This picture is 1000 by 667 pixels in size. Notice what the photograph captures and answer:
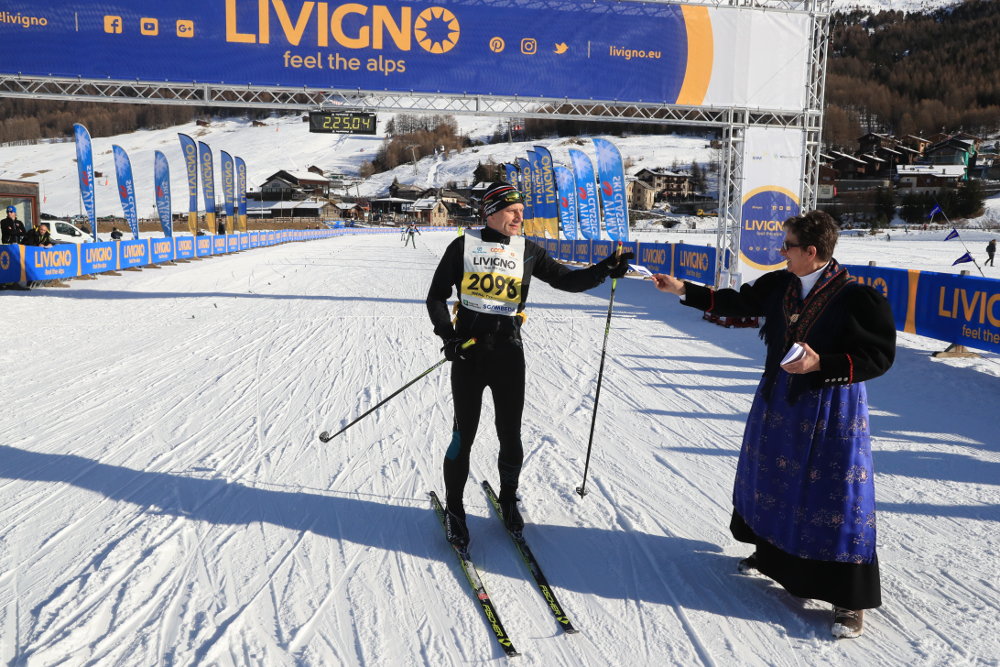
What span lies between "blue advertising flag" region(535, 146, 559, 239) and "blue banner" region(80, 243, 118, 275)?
12.7 meters

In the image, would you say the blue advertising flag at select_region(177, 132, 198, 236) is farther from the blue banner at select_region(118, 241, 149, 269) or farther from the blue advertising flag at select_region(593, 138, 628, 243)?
the blue advertising flag at select_region(593, 138, 628, 243)

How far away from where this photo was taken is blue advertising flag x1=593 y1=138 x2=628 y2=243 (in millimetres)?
18094

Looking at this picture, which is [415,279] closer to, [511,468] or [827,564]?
[511,468]

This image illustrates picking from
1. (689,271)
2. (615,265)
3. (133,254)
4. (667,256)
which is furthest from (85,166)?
(615,265)

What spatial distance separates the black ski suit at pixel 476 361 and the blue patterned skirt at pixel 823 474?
43.3 inches

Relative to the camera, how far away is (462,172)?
126m

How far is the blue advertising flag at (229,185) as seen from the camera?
97.3 feet

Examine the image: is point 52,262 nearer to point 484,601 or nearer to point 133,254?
point 133,254

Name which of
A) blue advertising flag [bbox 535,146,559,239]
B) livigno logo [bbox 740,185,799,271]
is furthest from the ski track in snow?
blue advertising flag [bbox 535,146,559,239]

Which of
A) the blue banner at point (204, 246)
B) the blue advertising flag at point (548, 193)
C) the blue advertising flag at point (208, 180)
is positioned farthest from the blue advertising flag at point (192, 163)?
the blue advertising flag at point (548, 193)

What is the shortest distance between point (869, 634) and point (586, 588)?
1.13m

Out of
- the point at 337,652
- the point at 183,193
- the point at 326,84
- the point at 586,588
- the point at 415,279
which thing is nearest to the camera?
the point at 337,652

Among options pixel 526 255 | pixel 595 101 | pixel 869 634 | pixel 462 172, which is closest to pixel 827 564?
pixel 869 634

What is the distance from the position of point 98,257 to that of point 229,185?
49.6 ft
